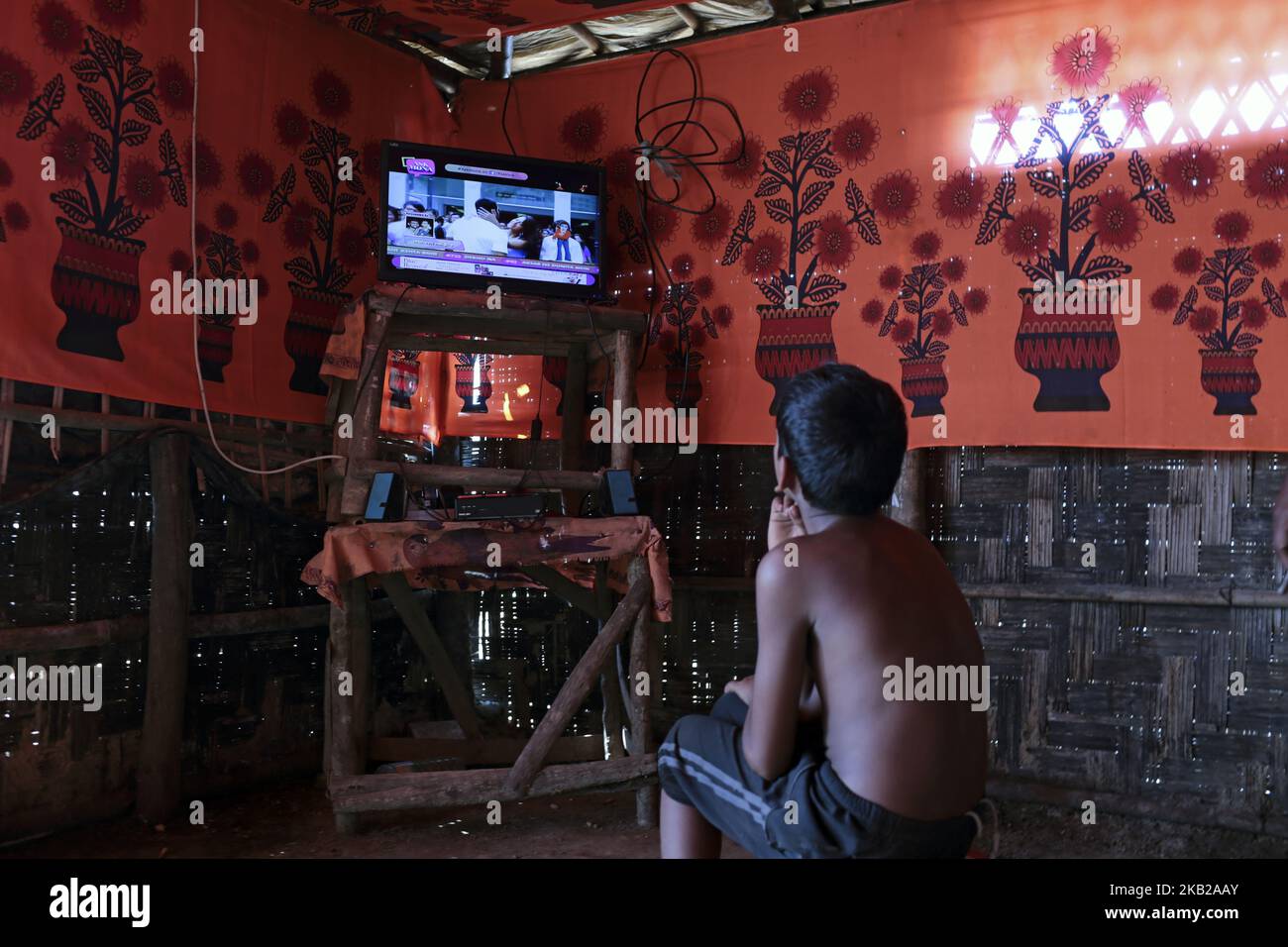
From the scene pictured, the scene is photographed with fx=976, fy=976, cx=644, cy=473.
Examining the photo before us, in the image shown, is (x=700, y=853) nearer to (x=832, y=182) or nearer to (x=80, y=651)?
(x=80, y=651)

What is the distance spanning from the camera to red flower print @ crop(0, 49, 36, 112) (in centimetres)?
308

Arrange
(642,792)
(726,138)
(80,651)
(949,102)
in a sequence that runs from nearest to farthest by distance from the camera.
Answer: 1. (80,651)
2. (642,792)
3. (949,102)
4. (726,138)

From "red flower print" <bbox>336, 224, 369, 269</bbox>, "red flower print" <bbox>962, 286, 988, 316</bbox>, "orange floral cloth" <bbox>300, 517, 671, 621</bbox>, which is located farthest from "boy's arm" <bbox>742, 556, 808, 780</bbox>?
"red flower print" <bbox>336, 224, 369, 269</bbox>

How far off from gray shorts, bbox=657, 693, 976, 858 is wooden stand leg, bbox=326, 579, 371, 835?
183cm

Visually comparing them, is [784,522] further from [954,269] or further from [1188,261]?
[1188,261]

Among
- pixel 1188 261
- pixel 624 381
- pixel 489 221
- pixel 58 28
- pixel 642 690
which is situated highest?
pixel 58 28

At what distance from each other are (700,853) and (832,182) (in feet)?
9.77

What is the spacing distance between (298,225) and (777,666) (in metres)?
3.16

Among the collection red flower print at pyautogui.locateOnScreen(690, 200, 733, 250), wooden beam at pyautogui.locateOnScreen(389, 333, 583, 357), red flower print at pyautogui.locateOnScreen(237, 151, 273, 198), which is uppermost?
red flower print at pyautogui.locateOnScreen(237, 151, 273, 198)

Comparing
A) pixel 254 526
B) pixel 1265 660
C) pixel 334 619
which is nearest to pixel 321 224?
pixel 254 526

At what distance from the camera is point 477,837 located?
3.47 meters

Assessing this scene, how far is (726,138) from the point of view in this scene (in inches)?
170

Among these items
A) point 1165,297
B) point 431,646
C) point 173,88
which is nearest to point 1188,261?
point 1165,297

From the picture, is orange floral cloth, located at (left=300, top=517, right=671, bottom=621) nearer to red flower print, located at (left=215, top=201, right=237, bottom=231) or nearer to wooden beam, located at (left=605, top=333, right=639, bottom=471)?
wooden beam, located at (left=605, top=333, right=639, bottom=471)
